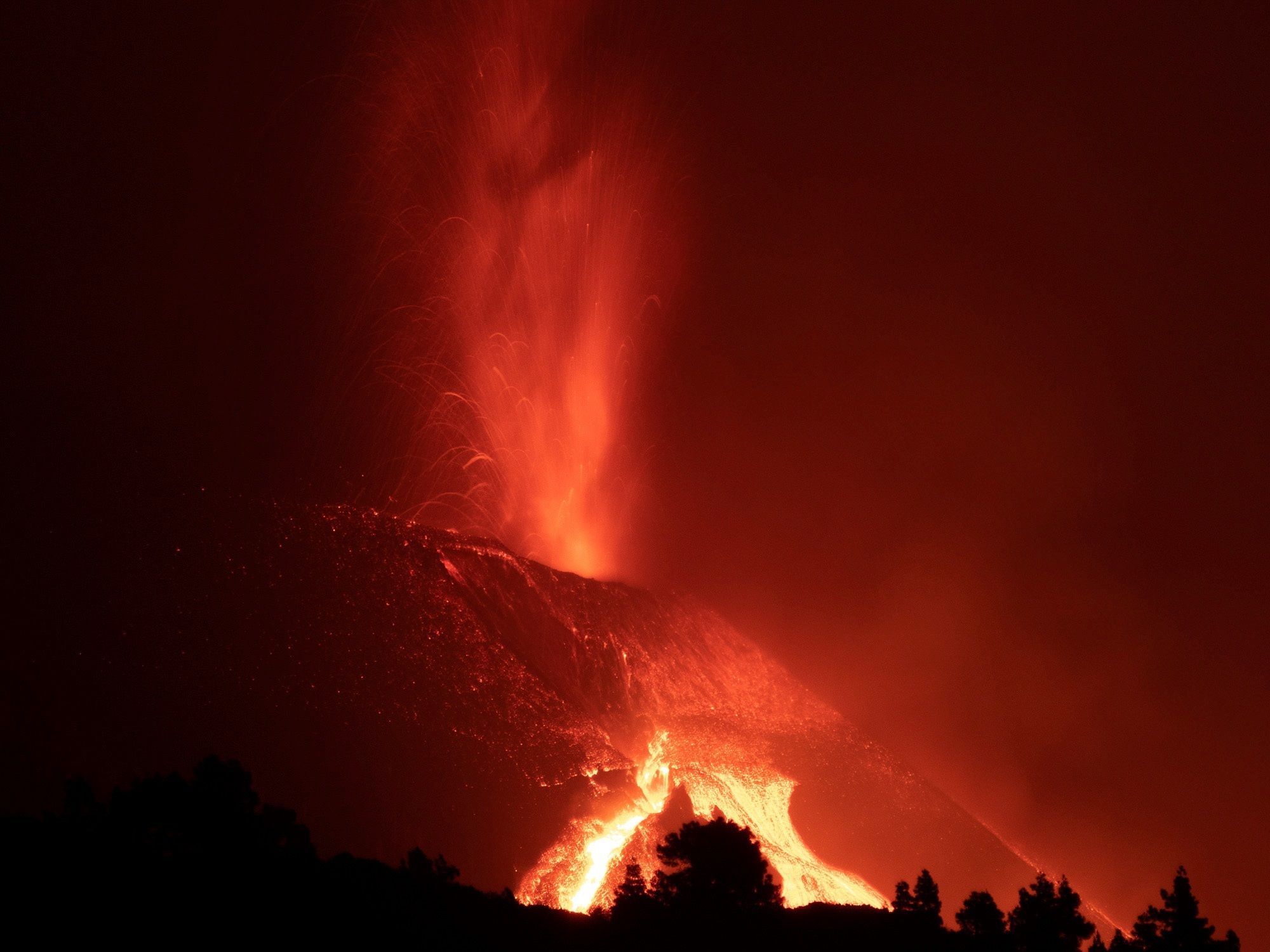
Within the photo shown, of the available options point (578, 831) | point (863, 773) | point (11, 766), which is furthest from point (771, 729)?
point (11, 766)

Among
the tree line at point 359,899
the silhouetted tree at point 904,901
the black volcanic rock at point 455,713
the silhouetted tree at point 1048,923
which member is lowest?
the tree line at point 359,899

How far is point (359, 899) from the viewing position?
1792 centimetres

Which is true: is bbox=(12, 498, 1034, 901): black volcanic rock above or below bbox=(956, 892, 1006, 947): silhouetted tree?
above

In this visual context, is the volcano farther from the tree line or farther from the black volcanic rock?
the tree line

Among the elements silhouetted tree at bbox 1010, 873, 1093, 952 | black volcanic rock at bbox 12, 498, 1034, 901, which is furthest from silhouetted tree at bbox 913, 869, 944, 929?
black volcanic rock at bbox 12, 498, 1034, 901

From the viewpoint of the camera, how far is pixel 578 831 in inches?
1396

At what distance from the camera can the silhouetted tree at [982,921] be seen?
72.4 ft

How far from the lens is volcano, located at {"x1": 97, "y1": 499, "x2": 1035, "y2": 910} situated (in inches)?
1325

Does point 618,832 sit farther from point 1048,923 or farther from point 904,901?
point 1048,923

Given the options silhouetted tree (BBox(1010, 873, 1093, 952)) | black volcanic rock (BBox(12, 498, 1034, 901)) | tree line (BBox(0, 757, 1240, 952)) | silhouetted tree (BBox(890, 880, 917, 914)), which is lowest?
tree line (BBox(0, 757, 1240, 952))

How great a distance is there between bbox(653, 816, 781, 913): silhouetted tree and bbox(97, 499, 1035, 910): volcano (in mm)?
9756

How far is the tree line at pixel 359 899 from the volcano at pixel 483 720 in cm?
1019

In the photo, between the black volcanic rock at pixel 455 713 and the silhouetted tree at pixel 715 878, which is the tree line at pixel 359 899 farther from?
the black volcanic rock at pixel 455 713

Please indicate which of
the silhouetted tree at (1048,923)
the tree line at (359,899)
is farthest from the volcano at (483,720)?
the silhouetted tree at (1048,923)
